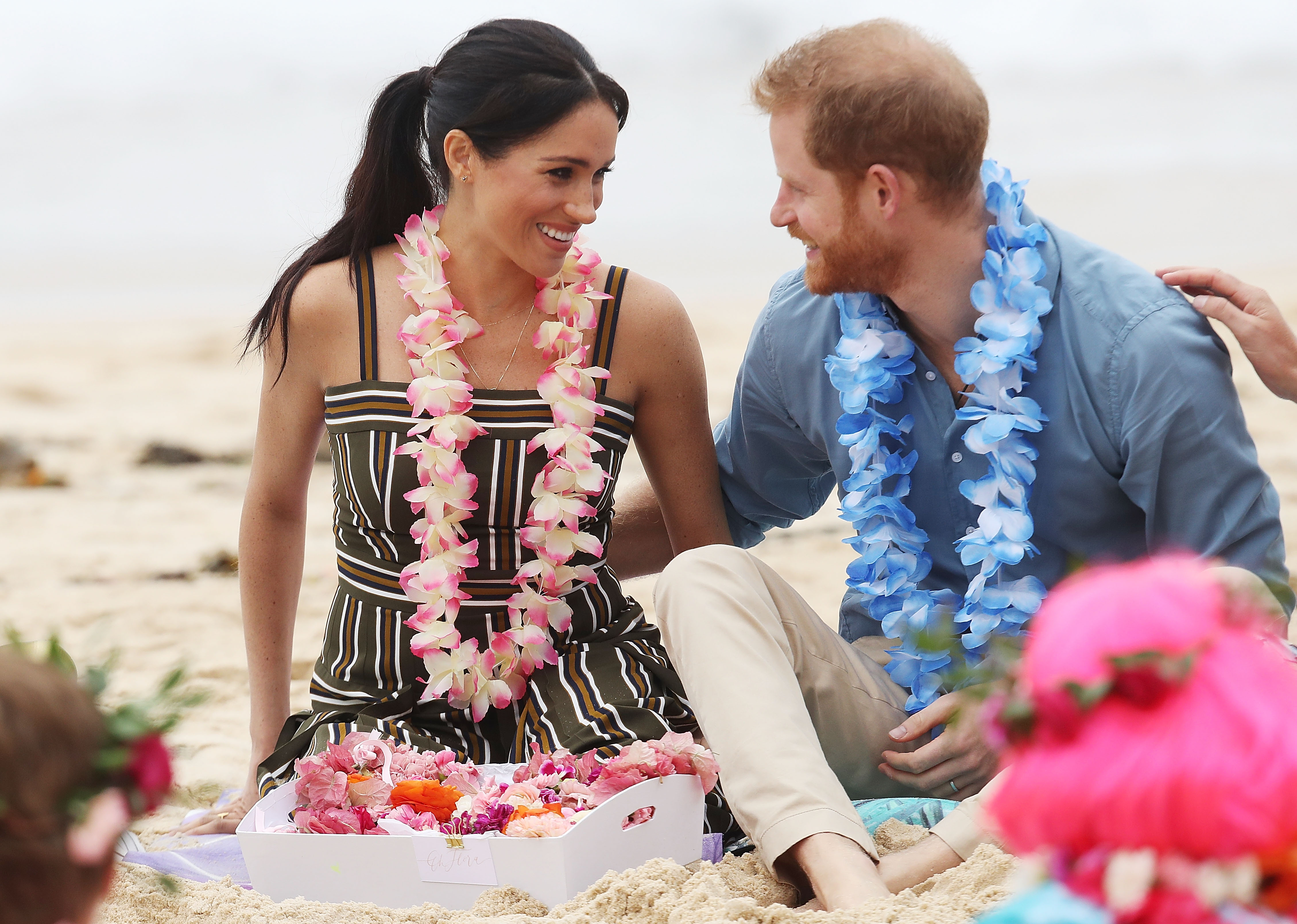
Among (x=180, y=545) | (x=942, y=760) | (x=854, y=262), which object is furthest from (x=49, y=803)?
(x=180, y=545)

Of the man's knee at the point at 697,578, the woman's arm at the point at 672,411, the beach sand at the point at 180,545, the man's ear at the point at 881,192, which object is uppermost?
the man's ear at the point at 881,192

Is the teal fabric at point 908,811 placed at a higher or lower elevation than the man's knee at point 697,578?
lower

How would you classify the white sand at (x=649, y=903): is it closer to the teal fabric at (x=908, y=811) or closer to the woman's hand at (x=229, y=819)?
the teal fabric at (x=908, y=811)

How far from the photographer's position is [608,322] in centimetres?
286

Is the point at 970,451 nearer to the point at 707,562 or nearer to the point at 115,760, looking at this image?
the point at 707,562

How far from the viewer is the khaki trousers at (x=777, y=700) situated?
Result: 2.07 meters

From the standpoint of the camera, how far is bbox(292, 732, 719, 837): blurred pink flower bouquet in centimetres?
227

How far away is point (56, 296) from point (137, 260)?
3.26 m

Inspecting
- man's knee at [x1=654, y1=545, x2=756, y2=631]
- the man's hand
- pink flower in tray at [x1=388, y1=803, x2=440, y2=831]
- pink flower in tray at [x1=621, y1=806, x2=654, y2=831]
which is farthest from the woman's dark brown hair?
the man's hand

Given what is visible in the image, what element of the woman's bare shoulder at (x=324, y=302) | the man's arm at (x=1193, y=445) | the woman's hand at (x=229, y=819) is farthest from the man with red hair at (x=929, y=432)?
the woman's hand at (x=229, y=819)

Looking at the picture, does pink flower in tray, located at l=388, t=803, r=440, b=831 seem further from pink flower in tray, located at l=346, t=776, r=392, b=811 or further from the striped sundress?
the striped sundress

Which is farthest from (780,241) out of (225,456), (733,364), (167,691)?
(167,691)

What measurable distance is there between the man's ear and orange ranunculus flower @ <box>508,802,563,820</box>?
1336mm

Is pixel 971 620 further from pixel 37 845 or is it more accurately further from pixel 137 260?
pixel 137 260
